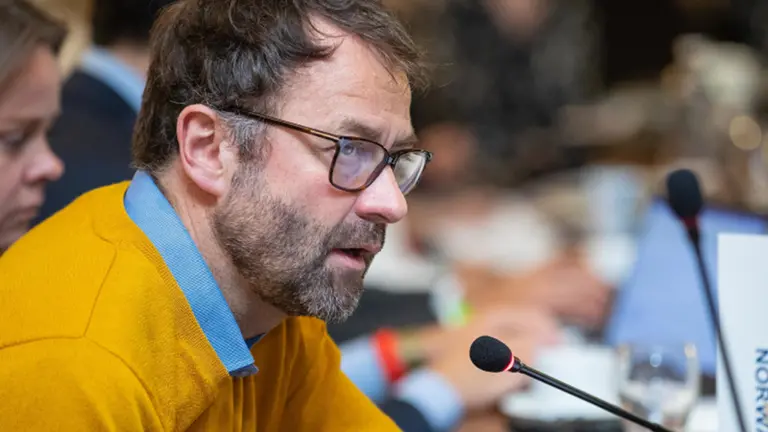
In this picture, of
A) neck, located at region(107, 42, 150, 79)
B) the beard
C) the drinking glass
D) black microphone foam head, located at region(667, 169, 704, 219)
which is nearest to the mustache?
the beard

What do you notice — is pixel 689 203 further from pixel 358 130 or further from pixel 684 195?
pixel 358 130

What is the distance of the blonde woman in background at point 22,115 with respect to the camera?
1.09m

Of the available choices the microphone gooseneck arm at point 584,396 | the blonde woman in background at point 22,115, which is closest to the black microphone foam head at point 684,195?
the microphone gooseneck arm at point 584,396

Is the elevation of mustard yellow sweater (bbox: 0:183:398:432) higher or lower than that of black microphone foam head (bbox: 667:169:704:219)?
lower

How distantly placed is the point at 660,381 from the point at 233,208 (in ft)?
1.83

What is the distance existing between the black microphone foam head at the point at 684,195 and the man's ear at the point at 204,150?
1.37ft

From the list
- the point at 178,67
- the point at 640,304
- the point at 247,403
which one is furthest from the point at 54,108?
the point at 640,304

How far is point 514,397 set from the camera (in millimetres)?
1226

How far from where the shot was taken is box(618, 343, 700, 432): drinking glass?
1.03m

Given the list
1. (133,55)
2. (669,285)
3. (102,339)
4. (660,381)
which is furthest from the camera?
(133,55)

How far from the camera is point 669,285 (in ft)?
4.91

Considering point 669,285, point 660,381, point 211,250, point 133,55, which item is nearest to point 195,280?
point 211,250

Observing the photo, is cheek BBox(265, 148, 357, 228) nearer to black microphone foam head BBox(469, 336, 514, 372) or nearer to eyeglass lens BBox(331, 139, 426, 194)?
eyeglass lens BBox(331, 139, 426, 194)

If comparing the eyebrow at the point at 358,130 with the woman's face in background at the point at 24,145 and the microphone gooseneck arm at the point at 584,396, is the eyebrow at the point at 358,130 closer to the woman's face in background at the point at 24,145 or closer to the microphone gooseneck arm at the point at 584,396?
the microphone gooseneck arm at the point at 584,396
